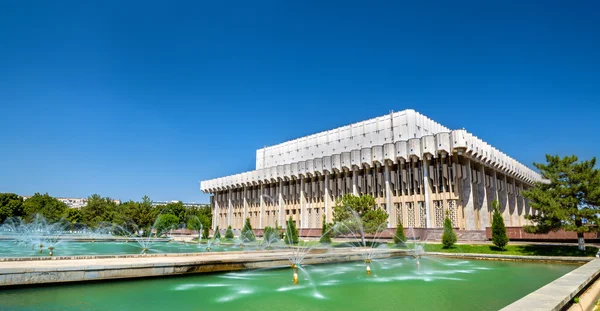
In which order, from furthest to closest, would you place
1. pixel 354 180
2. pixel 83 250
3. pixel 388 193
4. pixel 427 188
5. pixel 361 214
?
pixel 354 180 < pixel 388 193 < pixel 427 188 < pixel 361 214 < pixel 83 250

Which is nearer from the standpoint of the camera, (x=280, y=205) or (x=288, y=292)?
(x=288, y=292)

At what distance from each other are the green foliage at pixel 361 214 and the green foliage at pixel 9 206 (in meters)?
57.3

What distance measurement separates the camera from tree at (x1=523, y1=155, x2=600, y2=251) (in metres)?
19.8

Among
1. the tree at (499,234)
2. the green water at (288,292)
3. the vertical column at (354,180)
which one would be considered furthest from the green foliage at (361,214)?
the green water at (288,292)

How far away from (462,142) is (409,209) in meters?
8.49

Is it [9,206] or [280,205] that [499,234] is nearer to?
[280,205]

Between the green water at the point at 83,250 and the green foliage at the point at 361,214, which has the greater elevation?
the green foliage at the point at 361,214

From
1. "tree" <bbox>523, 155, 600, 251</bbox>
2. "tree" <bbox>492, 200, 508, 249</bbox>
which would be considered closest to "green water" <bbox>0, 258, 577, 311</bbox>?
"tree" <bbox>523, 155, 600, 251</bbox>

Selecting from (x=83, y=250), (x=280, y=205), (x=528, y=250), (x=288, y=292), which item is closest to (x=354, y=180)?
(x=280, y=205)

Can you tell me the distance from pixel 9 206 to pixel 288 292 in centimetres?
6867

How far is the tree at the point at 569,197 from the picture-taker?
19.8m

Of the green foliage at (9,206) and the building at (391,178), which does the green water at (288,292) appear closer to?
the building at (391,178)

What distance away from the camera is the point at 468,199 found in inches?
1396

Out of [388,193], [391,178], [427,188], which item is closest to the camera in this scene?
[427,188]
